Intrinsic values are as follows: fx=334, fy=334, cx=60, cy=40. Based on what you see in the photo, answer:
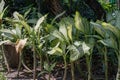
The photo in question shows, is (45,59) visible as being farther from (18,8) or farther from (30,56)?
(18,8)

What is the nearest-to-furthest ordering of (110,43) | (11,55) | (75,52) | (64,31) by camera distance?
1. (110,43)
2. (75,52)
3. (64,31)
4. (11,55)

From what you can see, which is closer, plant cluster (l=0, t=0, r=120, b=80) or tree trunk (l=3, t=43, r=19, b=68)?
plant cluster (l=0, t=0, r=120, b=80)

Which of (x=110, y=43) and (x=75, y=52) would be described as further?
(x=75, y=52)

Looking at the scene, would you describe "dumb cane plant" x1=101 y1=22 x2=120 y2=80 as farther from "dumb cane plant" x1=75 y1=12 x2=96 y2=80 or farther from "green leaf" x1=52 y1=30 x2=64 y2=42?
"green leaf" x1=52 y1=30 x2=64 y2=42

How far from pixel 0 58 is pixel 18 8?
2.71 meters

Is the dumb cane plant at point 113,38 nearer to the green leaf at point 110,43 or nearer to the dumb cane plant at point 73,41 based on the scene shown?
the green leaf at point 110,43

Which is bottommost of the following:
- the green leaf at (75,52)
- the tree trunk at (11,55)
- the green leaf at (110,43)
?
the tree trunk at (11,55)

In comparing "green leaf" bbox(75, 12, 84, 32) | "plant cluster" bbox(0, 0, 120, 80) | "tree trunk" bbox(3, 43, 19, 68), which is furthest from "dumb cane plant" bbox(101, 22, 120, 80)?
"tree trunk" bbox(3, 43, 19, 68)

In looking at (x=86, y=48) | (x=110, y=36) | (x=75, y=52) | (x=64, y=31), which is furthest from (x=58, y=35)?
(x=110, y=36)

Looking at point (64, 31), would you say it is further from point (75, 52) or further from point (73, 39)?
point (75, 52)

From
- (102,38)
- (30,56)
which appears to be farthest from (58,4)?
(102,38)

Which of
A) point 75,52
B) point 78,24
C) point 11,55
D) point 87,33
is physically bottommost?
point 11,55

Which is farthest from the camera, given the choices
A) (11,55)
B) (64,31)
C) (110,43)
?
(11,55)

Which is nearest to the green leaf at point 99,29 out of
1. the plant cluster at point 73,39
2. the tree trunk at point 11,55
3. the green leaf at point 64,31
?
the plant cluster at point 73,39
